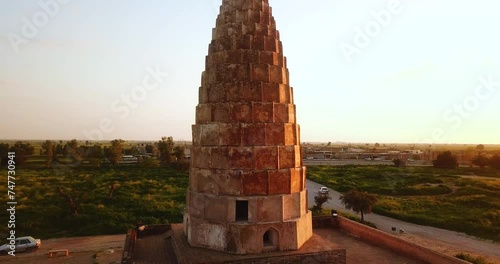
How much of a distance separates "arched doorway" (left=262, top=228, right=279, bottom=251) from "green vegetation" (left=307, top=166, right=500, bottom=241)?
2024 centimetres

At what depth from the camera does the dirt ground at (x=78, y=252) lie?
60.6 feet

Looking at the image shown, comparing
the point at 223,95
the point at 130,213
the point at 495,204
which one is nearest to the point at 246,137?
the point at 223,95

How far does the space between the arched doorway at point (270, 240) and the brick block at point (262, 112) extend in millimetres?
3439

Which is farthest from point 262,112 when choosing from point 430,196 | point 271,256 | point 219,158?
point 430,196

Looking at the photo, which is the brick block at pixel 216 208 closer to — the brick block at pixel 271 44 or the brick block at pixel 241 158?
the brick block at pixel 241 158

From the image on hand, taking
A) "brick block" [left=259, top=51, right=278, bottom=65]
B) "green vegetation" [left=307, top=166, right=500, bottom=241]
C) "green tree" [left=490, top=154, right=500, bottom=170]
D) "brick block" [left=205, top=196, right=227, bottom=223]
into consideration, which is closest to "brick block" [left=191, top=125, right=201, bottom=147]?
"brick block" [left=205, top=196, right=227, bottom=223]

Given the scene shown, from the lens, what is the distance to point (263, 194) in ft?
35.0

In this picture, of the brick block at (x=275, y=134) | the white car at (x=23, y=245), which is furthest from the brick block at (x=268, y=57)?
the white car at (x=23, y=245)

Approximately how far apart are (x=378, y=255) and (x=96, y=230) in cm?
2007

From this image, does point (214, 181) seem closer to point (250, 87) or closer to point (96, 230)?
point (250, 87)

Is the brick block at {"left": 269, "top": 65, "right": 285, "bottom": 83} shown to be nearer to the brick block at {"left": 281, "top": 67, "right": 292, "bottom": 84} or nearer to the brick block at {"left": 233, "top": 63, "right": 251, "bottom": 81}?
the brick block at {"left": 281, "top": 67, "right": 292, "bottom": 84}

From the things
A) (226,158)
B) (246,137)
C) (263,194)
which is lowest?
(263,194)

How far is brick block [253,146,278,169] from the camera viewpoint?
10.7 meters

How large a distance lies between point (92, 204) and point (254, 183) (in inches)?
970
